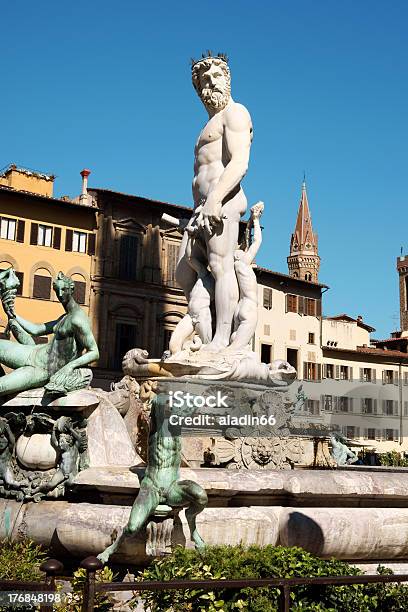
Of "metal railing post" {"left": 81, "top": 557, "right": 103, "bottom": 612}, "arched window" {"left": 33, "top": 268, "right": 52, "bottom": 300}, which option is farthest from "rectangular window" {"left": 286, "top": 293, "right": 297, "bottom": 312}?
"metal railing post" {"left": 81, "top": 557, "right": 103, "bottom": 612}

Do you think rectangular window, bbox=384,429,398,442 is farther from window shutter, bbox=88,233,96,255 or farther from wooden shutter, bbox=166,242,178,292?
window shutter, bbox=88,233,96,255

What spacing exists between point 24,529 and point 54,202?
38.0m

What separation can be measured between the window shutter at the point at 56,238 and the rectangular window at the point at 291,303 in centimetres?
1622

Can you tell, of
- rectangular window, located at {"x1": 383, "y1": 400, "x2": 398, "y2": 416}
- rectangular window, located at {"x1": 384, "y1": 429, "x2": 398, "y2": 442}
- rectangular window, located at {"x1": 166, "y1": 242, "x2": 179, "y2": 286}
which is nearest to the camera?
rectangular window, located at {"x1": 166, "y1": 242, "x2": 179, "y2": 286}

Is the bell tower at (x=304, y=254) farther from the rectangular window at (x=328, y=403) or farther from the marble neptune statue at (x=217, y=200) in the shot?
the marble neptune statue at (x=217, y=200)

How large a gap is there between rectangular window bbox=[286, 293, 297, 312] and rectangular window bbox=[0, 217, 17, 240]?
18.9 meters

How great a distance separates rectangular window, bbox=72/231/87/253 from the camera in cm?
4453

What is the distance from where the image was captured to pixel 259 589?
13.8 ft

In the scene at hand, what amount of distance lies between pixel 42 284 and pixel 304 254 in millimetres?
68660

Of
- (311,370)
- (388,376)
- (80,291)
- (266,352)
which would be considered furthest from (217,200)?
(388,376)

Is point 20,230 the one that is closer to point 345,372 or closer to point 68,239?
point 68,239

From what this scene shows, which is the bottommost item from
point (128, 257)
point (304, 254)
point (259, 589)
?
point (259, 589)

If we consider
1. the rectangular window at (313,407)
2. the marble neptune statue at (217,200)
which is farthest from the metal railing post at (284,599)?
the rectangular window at (313,407)

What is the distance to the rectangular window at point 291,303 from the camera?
53250mm
